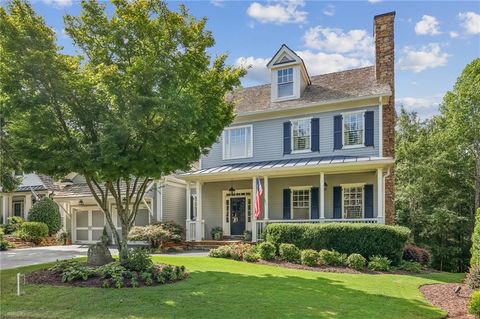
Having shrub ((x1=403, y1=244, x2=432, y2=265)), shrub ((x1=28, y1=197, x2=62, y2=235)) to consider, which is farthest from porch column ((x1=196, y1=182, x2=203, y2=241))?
shrub ((x1=28, y1=197, x2=62, y2=235))

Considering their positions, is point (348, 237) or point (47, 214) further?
point (47, 214)

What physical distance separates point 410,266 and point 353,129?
6.85m

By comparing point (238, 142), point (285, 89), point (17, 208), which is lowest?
point (17, 208)

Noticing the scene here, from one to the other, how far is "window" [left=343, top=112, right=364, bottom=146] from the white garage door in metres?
15.1

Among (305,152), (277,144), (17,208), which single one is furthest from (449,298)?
(17,208)

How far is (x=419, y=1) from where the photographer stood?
12.8 meters

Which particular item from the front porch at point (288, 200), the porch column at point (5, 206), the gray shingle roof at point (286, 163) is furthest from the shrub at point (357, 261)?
the porch column at point (5, 206)

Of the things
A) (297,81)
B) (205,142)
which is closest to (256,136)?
(297,81)

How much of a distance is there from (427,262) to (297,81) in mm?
10191

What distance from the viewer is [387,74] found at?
19109 mm

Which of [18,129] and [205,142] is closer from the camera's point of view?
[18,129]

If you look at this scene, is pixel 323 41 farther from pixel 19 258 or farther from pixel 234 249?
pixel 19 258

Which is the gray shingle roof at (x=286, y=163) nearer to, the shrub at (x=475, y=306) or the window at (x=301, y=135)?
the window at (x=301, y=135)

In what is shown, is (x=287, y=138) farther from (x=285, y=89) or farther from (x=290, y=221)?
(x=290, y=221)
